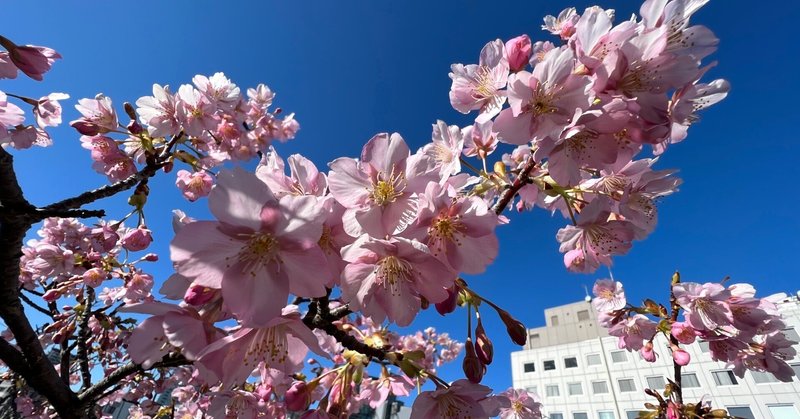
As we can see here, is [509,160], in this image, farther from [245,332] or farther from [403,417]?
[403,417]

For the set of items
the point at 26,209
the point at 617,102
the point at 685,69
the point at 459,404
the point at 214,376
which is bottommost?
the point at 214,376

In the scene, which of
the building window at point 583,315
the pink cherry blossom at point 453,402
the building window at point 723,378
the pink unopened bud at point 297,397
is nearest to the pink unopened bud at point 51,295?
the pink unopened bud at point 297,397

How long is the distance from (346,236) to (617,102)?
91cm

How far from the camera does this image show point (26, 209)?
4.62 ft

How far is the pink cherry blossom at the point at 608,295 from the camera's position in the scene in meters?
3.32

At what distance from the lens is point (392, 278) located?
3.40 feet

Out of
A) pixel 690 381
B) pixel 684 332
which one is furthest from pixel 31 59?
pixel 690 381

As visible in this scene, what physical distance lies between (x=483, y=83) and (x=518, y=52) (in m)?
0.19

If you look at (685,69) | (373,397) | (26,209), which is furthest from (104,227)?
(685,69)

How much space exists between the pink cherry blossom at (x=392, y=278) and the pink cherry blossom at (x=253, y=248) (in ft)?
0.34

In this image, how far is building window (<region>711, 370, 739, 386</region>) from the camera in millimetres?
19750

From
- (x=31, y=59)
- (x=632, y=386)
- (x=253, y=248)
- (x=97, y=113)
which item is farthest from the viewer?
(x=632, y=386)

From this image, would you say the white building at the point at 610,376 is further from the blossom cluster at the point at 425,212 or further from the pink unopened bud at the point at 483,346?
the pink unopened bud at the point at 483,346

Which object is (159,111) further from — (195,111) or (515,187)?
(515,187)
